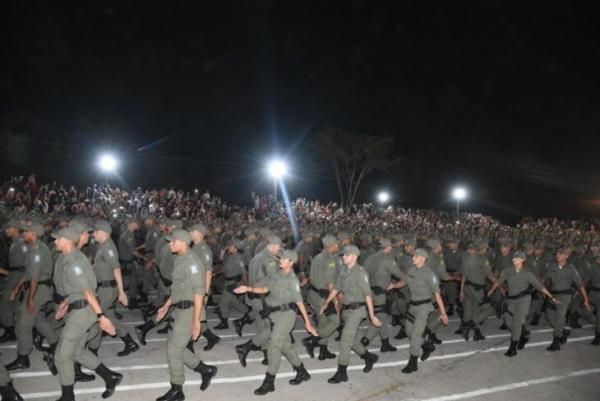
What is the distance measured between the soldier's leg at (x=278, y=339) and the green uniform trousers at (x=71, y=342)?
223 centimetres

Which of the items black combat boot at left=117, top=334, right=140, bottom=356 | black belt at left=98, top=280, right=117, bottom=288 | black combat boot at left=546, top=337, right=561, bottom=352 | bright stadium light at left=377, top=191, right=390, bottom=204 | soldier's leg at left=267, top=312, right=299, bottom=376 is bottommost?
black combat boot at left=546, top=337, right=561, bottom=352

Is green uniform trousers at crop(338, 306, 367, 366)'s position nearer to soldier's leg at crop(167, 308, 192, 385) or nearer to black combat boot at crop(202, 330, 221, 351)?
soldier's leg at crop(167, 308, 192, 385)

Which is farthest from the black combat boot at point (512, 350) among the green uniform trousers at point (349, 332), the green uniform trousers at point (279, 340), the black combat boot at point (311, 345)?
the green uniform trousers at point (279, 340)

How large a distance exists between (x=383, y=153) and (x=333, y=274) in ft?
92.1

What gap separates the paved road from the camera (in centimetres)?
593

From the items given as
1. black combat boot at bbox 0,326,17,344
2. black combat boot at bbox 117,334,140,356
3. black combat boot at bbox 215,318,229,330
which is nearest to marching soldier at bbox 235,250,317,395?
black combat boot at bbox 117,334,140,356

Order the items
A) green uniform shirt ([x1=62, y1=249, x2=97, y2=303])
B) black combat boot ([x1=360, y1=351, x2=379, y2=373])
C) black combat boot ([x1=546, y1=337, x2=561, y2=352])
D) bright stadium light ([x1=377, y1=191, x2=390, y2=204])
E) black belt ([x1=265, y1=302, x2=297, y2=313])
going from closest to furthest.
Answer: green uniform shirt ([x1=62, y1=249, x2=97, y2=303])
black belt ([x1=265, y1=302, x2=297, y2=313])
black combat boot ([x1=360, y1=351, x2=379, y2=373])
black combat boot ([x1=546, y1=337, x2=561, y2=352])
bright stadium light ([x1=377, y1=191, x2=390, y2=204])

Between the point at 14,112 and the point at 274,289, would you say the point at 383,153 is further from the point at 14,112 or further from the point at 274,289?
the point at 274,289

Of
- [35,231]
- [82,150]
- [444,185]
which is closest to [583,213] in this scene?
[444,185]

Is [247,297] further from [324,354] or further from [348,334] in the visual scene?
[348,334]

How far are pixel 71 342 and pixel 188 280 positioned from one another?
1.46m

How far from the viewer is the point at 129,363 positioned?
22.5 ft

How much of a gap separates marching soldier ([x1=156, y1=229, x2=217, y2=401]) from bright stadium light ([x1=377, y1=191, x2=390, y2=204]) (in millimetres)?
37543

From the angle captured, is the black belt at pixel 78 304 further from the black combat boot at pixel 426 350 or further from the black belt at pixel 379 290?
the black combat boot at pixel 426 350
